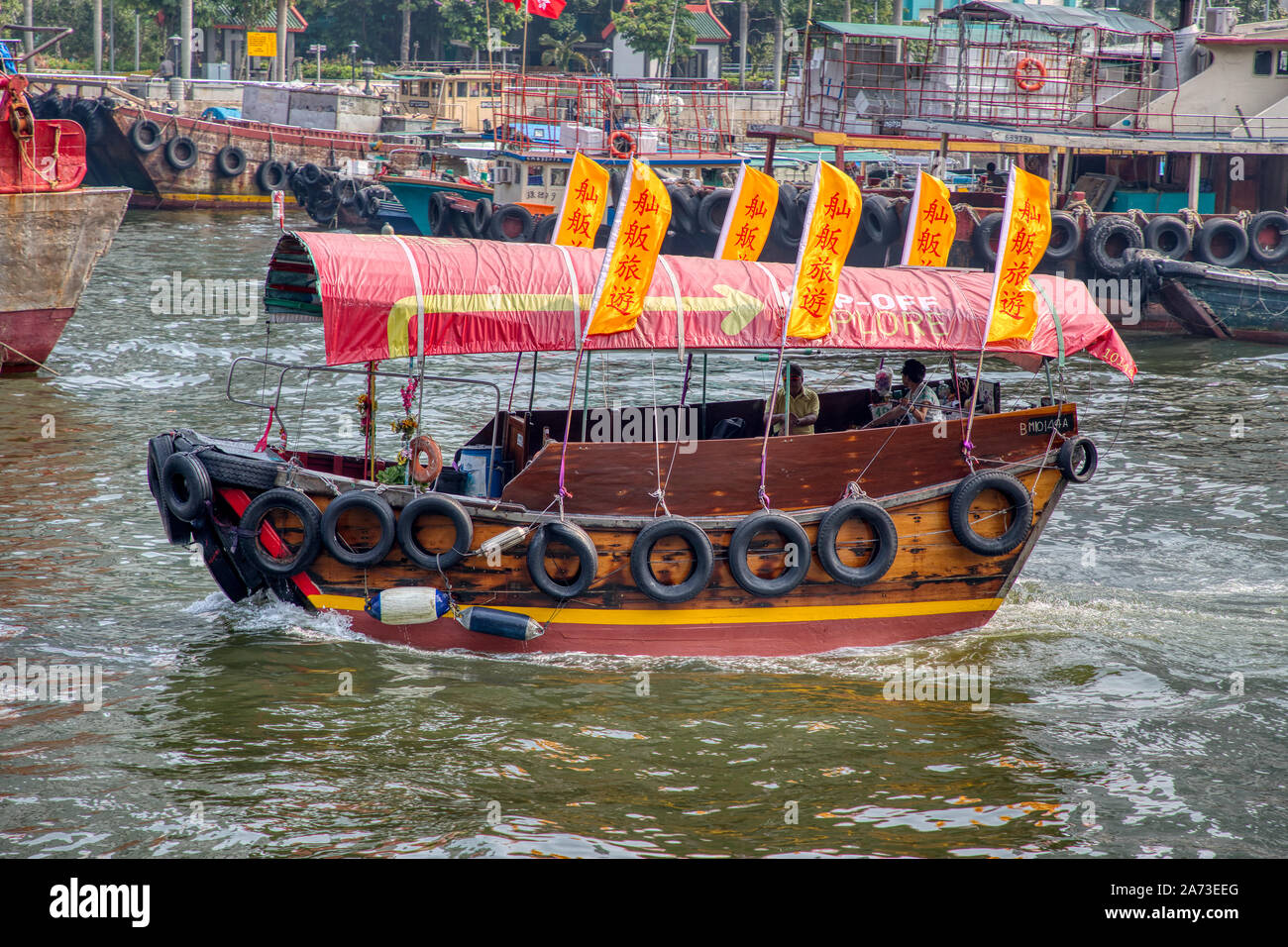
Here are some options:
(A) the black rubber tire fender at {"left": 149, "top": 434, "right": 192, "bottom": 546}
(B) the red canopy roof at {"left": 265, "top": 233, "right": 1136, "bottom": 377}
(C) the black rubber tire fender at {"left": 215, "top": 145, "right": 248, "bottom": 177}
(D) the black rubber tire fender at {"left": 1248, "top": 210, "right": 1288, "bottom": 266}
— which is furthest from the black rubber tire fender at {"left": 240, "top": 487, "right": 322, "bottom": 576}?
(C) the black rubber tire fender at {"left": 215, "top": 145, "right": 248, "bottom": 177}

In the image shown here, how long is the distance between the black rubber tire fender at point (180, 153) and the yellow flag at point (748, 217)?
100 ft

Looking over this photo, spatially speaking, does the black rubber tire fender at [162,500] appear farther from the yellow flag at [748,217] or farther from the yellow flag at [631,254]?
the yellow flag at [748,217]

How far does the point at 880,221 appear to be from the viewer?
23.5m

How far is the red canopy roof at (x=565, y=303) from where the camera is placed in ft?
26.7

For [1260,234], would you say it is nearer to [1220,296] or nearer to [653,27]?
[1220,296]

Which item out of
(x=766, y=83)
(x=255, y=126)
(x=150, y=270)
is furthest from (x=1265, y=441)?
(x=766, y=83)

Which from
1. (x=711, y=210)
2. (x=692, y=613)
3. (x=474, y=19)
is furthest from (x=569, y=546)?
(x=474, y=19)

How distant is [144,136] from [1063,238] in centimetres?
2612

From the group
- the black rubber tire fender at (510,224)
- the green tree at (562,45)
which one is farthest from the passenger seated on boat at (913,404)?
the green tree at (562,45)

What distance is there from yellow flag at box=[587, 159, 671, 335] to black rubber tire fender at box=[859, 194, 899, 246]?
16.0 metres

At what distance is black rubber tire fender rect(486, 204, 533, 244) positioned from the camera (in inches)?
→ 1054

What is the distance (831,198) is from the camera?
8.36 meters

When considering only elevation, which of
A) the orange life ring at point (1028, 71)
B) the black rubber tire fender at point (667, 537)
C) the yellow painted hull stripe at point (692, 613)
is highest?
the orange life ring at point (1028, 71)

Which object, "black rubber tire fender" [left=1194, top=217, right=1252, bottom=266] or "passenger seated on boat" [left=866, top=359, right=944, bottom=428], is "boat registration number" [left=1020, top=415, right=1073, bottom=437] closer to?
"passenger seated on boat" [left=866, top=359, right=944, bottom=428]
